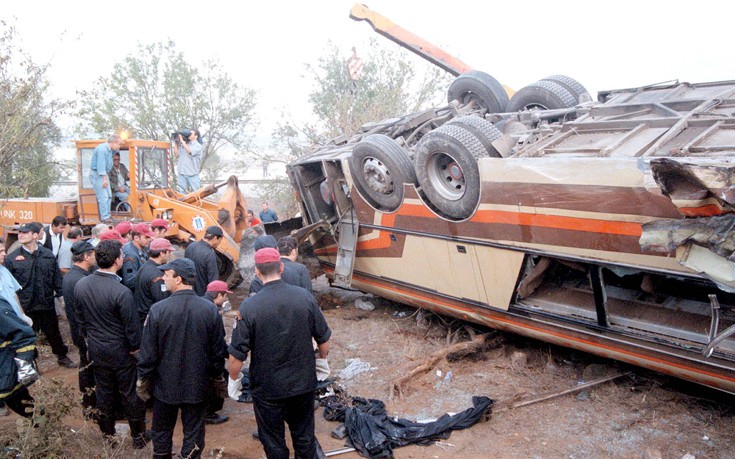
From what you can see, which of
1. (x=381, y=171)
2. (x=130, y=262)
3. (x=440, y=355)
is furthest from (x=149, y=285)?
(x=381, y=171)

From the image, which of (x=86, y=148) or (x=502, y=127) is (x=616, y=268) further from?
(x=86, y=148)

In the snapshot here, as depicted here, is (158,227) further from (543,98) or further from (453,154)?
(543,98)

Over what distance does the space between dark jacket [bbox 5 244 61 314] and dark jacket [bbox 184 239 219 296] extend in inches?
65.3

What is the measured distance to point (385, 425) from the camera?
4.71 metres

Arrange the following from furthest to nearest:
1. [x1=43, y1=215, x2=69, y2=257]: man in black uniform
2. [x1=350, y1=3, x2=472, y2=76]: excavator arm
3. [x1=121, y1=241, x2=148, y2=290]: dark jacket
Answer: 1. [x1=350, y1=3, x2=472, y2=76]: excavator arm
2. [x1=43, y1=215, x2=69, y2=257]: man in black uniform
3. [x1=121, y1=241, x2=148, y2=290]: dark jacket

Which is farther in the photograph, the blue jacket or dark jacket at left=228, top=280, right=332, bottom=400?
the blue jacket

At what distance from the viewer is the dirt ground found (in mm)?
4434

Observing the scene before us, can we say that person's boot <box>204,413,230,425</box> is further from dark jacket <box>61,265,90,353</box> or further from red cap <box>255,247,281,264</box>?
red cap <box>255,247,281,264</box>

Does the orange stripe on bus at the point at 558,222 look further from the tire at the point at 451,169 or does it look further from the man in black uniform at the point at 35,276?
the man in black uniform at the point at 35,276

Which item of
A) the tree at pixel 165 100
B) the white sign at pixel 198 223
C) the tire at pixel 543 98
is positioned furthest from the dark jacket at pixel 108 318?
the tree at pixel 165 100

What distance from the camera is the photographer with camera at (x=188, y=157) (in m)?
9.62

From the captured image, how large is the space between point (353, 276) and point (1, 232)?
6.07 m

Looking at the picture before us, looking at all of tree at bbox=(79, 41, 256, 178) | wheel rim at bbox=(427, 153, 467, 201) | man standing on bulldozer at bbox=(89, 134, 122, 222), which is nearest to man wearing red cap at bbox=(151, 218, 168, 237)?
wheel rim at bbox=(427, 153, 467, 201)

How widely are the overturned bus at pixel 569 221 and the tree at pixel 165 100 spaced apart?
483 inches
